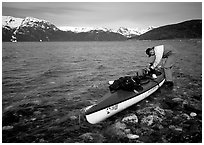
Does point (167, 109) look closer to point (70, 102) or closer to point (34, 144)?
point (70, 102)

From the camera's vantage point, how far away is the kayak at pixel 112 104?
7.27 metres

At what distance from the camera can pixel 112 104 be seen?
7816mm

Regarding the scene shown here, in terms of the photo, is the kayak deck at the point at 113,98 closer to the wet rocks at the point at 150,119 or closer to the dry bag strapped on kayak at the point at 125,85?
the dry bag strapped on kayak at the point at 125,85

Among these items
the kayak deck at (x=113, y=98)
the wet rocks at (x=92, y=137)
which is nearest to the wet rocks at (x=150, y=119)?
the kayak deck at (x=113, y=98)

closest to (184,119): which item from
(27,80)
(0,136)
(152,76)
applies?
(152,76)

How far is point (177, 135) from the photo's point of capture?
700cm

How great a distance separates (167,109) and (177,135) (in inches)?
94.4

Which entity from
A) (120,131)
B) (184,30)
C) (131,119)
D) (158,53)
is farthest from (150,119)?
(184,30)

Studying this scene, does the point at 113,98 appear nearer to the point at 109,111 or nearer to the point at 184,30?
the point at 109,111

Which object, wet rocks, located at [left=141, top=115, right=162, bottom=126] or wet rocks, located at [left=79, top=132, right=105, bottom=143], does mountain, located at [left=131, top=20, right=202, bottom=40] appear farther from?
wet rocks, located at [left=79, top=132, right=105, bottom=143]

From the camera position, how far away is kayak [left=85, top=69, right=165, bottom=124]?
7.27 meters

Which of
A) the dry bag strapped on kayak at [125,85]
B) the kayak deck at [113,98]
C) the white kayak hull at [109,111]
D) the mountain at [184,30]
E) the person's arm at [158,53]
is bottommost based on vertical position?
the white kayak hull at [109,111]

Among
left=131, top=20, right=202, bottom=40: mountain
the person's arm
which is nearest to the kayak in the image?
the person's arm

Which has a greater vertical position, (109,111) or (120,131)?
(109,111)
